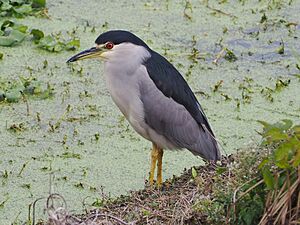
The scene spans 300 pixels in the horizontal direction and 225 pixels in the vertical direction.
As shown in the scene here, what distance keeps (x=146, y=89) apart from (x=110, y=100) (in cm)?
105

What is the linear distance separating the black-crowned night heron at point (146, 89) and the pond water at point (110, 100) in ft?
1.01

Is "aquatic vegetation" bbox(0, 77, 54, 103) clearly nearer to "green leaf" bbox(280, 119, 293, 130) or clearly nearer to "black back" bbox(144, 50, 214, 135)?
"black back" bbox(144, 50, 214, 135)

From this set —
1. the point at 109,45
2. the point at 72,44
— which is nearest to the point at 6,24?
the point at 72,44

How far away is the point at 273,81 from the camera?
245 inches

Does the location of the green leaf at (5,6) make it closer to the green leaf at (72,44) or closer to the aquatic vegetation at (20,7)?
the aquatic vegetation at (20,7)

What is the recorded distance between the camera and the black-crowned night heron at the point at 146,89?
15.4 feet

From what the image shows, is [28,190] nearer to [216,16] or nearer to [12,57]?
[12,57]

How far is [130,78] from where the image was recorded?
4.71 m

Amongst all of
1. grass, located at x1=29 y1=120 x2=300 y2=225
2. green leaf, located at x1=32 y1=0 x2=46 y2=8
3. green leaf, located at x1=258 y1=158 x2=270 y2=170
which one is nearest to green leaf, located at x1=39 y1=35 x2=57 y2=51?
green leaf, located at x1=32 y1=0 x2=46 y2=8

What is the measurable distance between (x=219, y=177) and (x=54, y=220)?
0.92 meters

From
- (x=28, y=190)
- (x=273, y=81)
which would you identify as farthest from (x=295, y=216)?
(x=273, y=81)

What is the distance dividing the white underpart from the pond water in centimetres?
40

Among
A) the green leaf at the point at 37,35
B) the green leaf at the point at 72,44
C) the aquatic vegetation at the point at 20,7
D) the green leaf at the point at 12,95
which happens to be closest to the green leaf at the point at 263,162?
the green leaf at the point at 12,95

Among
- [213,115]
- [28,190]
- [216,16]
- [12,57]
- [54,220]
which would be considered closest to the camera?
[54,220]
